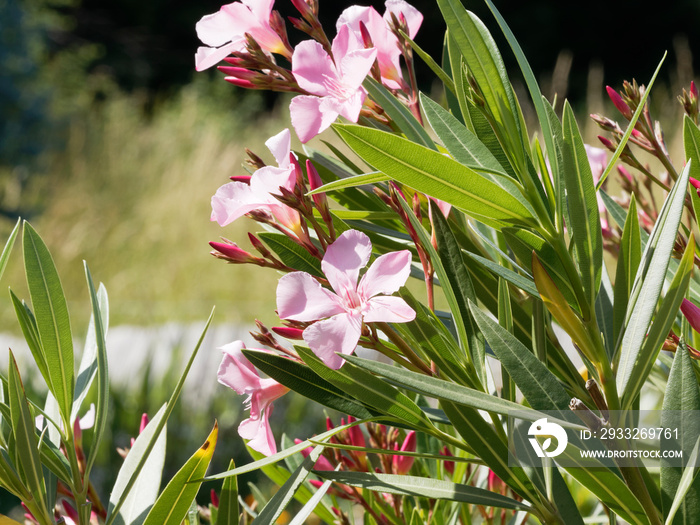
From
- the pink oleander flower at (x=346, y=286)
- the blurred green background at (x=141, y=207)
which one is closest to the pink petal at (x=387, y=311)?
the pink oleander flower at (x=346, y=286)

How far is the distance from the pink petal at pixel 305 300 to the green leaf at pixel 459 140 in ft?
0.27

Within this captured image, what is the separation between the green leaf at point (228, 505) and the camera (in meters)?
0.35

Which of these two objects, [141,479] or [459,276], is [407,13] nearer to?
[459,276]

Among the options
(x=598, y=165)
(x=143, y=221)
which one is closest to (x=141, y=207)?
(x=143, y=221)

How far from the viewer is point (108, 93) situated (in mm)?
9281

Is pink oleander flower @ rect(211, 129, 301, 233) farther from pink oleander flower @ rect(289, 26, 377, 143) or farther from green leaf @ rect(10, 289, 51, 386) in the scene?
green leaf @ rect(10, 289, 51, 386)

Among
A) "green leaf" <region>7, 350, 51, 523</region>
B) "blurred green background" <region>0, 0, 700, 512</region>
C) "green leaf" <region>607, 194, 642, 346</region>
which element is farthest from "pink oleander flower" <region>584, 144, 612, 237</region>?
"blurred green background" <region>0, 0, 700, 512</region>

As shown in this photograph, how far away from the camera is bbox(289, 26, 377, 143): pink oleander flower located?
12.4 inches

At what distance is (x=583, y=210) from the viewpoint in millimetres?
297

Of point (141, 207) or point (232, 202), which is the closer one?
point (232, 202)

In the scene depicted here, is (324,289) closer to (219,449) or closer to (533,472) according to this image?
(533,472)

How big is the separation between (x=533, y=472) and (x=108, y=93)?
983 cm

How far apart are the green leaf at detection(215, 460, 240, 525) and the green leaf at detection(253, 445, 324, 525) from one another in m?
0.02

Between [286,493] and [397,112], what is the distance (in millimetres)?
184
